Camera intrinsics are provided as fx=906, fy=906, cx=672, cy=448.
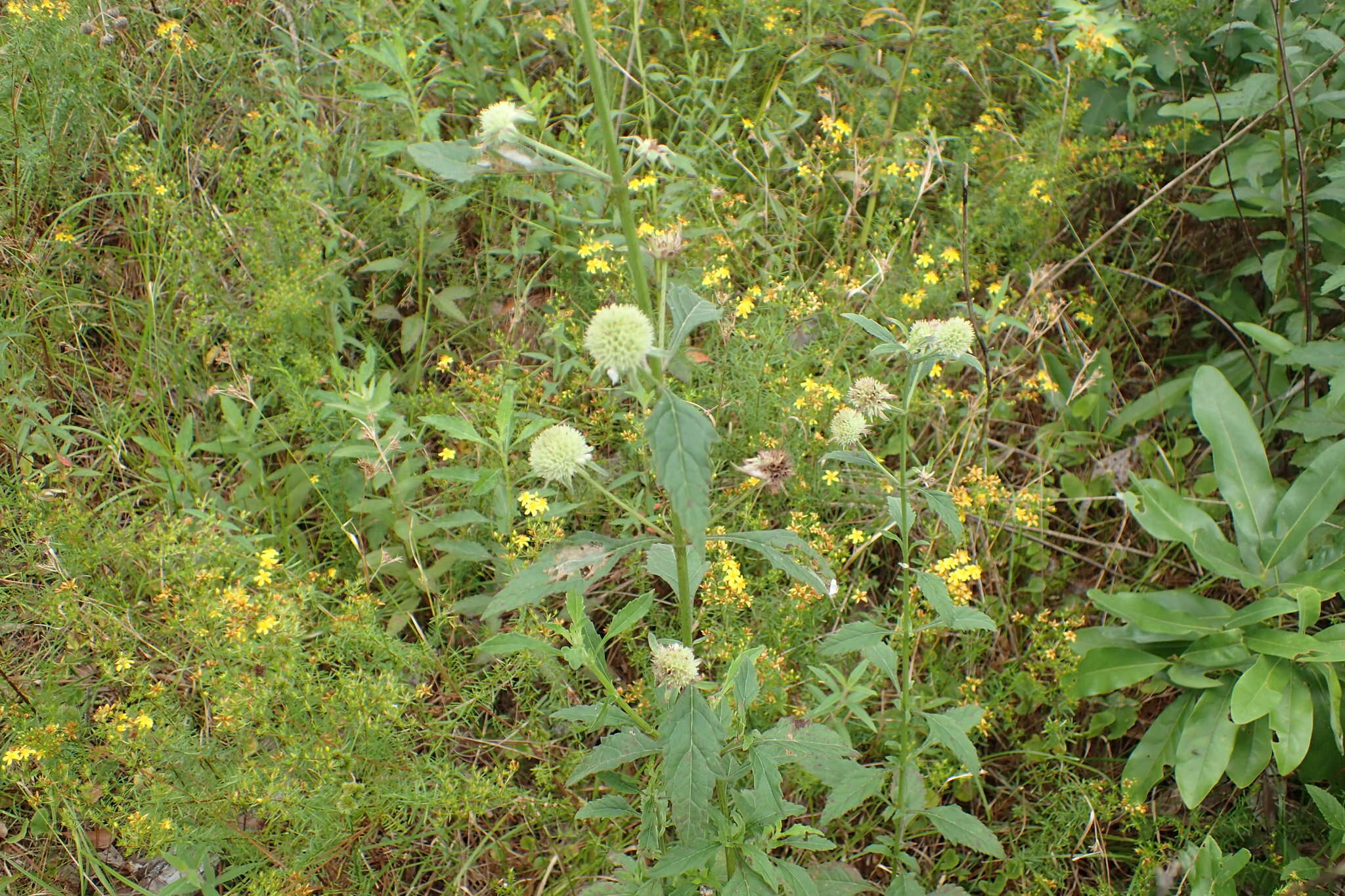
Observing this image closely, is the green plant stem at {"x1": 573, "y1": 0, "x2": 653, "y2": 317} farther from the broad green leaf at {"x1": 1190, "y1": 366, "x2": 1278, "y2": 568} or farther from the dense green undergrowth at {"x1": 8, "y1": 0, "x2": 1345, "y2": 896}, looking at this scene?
the broad green leaf at {"x1": 1190, "y1": 366, "x2": 1278, "y2": 568}

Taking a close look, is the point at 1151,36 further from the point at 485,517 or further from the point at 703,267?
the point at 485,517

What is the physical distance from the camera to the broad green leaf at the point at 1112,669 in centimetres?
251

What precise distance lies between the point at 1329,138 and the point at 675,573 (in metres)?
2.96

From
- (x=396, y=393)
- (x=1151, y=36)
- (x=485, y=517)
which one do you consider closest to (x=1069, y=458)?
(x=1151, y=36)

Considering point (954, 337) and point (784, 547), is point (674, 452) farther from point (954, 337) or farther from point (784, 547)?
point (954, 337)

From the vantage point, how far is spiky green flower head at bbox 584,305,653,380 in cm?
136

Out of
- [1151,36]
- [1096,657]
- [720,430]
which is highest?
[1151,36]

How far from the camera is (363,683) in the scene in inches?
83.7

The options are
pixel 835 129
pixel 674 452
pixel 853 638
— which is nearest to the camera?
pixel 674 452

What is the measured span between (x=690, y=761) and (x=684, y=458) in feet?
1.73

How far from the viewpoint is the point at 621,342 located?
1.36m

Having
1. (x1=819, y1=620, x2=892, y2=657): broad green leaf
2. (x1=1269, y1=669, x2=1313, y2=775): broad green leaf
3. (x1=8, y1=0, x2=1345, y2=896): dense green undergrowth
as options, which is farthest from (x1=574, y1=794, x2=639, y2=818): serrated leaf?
(x1=1269, y1=669, x2=1313, y2=775): broad green leaf

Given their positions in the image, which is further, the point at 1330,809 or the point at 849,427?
the point at 1330,809

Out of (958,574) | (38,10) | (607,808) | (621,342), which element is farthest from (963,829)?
(38,10)
